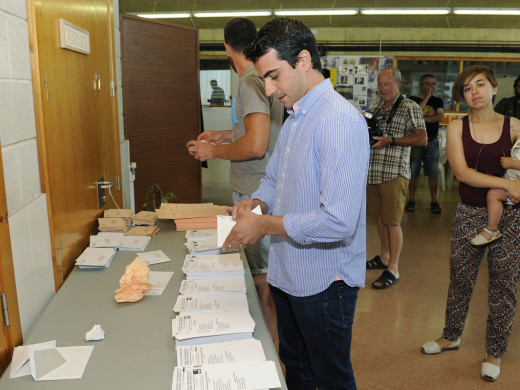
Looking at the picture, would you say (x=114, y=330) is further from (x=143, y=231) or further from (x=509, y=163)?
(x=509, y=163)

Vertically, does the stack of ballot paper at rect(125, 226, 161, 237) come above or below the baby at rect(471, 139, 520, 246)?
below

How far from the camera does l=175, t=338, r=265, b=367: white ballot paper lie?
1.17m

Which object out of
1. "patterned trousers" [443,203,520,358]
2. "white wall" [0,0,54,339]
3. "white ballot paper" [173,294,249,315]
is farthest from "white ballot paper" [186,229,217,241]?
"patterned trousers" [443,203,520,358]

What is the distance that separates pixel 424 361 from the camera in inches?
95.4

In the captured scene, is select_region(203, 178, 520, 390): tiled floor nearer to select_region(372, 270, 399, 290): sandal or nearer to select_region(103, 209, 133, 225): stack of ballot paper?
select_region(372, 270, 399, 290): sandal

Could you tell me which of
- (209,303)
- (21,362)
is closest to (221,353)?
(209,303)

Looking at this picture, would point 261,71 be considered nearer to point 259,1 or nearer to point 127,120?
point 127,120

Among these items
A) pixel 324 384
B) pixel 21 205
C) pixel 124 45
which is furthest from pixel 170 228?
pixel 124 45

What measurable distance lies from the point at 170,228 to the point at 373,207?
5.87 ft

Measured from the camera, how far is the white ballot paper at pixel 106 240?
202 centimetres

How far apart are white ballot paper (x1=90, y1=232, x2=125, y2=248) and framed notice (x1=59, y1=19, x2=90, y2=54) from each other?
2.69ft

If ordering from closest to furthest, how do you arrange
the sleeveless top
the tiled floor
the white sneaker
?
the sleeveless top, the tiled floor, the white sneaker

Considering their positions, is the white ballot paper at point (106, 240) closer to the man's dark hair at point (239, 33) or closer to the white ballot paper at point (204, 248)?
the white ballot paper at point (204, 248)

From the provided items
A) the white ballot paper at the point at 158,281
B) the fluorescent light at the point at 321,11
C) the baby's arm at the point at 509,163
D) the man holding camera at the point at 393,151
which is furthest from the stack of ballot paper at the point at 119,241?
the fluorescent light at the point at 321,11
